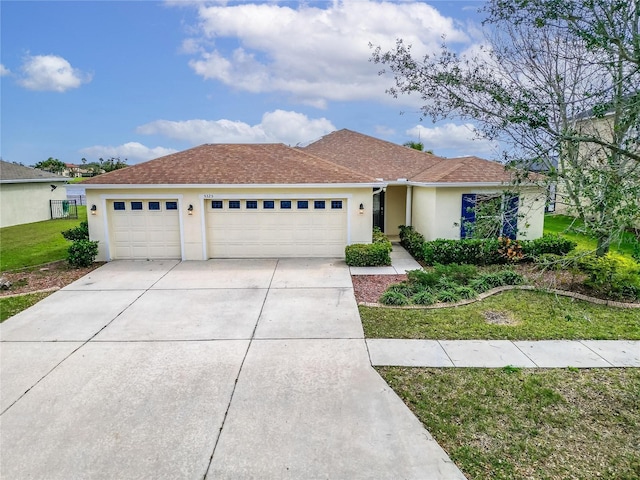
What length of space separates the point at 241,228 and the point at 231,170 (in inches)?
86.2

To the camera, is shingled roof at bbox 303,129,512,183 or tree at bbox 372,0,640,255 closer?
tree at bbox 372,0,640,255

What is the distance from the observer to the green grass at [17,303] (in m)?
8.76

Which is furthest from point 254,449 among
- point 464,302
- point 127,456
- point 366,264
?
point 366,264

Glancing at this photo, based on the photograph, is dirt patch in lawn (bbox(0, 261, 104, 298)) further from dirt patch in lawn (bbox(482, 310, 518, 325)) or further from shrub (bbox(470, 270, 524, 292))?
shrub (bbox(470, 270, 524, 292))

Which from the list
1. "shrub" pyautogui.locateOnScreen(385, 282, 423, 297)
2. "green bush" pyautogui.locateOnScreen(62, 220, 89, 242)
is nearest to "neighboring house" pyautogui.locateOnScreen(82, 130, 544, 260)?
"green bush" pyautogui.locateOnScreen(62, 220, 89, 242)

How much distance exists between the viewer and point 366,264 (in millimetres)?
12914

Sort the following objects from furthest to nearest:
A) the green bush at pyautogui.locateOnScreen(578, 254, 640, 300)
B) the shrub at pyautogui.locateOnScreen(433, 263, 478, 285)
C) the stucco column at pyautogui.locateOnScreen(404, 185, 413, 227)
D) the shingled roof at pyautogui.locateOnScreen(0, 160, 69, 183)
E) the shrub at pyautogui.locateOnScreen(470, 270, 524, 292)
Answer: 1. the shingled roof at pyautogui.locateOnScreen(0, 160, 69, 183)
2. the stucco column at pyautogui.locateOnScreen(404, 185, 413, 227)
3. the shrub at pyautogui.locateOnScreen(433, 263, 478, 285)
4. the shrub at pyautogui.locateOnScreen(470, 270, 524, 292)
5. the green bush at pyautogui.locateOnScreen(578, 254, 640, 300)

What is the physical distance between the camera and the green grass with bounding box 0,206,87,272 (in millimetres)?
14078

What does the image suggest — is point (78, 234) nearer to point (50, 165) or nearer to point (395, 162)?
point (395, 162)

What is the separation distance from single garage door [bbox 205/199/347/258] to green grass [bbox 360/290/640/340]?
550 cm

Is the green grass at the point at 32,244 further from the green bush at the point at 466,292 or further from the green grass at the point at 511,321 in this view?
the green bush at the point at 466,292

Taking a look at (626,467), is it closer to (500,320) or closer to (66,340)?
(500,320)

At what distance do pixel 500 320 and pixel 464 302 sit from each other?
3.79 ft

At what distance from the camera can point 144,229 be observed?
13.9m
